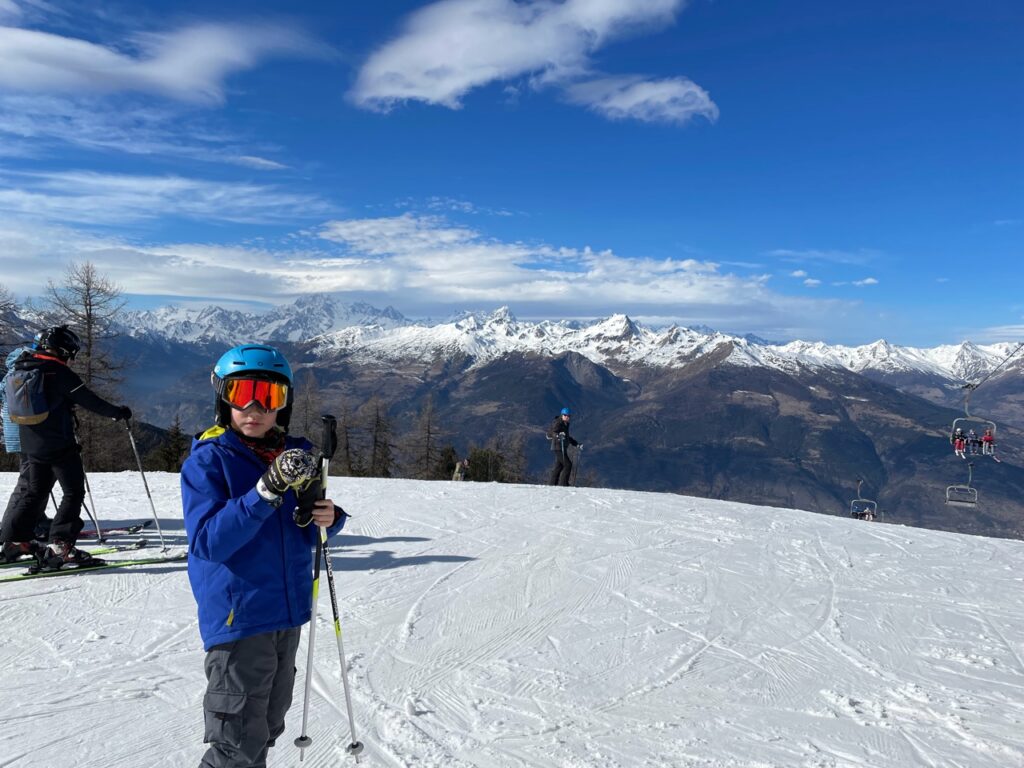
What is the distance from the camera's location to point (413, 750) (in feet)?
13.0

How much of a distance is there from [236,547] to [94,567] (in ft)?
20.2

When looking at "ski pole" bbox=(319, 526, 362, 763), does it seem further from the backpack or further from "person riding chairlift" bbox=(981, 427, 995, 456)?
"person riding chairlift" bbox=(981, 427, 995, 456)

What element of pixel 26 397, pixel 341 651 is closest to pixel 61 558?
pixel 26 397

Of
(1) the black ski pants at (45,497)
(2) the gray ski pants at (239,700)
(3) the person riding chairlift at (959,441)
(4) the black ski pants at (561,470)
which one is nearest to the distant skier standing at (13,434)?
(1) the black ski pants at (45,497)

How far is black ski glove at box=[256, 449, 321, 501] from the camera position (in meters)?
2.57

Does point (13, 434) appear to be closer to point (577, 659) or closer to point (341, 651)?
point (341, 651)

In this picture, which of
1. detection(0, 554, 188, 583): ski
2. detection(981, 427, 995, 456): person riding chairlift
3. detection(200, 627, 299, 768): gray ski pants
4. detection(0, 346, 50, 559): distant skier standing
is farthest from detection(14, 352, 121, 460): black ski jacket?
detection(981, 427, 995, 456): person riding chairlift

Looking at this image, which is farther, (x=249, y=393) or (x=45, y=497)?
(x=45, y=497)

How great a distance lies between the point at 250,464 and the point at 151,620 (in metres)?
4.11

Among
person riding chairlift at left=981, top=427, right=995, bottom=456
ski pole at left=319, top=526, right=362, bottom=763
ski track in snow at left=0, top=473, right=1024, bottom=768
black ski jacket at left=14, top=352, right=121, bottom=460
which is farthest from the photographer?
person riding chairlift at left=981, top=427, right=995, bottom=456

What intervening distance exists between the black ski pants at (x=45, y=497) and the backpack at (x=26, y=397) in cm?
56

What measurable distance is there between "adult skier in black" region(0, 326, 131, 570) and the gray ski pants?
17.4 feet

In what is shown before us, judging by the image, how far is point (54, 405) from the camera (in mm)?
6926

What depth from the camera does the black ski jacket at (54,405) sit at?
6.88 meters
